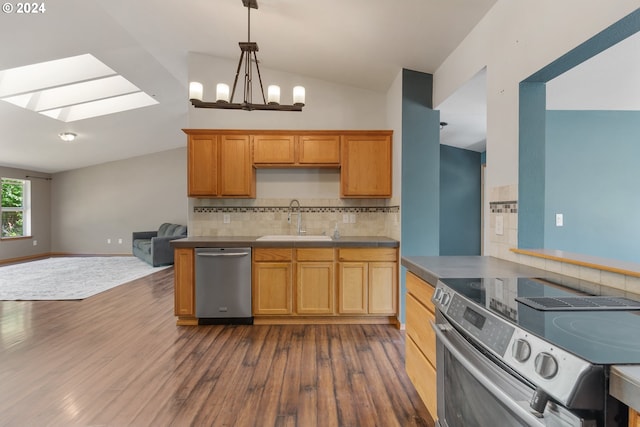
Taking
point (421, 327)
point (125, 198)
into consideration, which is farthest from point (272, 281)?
point (125, 198)

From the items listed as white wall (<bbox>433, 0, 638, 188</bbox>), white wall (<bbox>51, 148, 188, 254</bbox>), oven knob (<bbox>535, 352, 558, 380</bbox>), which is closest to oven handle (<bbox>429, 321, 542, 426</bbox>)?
oven knob (<bbox>535, 352, 558, 380</bbox>)

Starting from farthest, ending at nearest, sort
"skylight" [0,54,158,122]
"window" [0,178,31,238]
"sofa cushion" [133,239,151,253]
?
1. "window" [0,178,31,238]
2. "sofa cushion" [133,239,151,253]
3. "skylight" [0,54,158,122]

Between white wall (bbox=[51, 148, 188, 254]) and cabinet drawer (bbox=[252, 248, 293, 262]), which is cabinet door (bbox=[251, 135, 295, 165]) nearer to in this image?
cabinet drawer (bbox=[252, 248, 293, 262])

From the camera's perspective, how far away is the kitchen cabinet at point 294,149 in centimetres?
358

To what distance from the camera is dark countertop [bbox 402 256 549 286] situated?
1581mm

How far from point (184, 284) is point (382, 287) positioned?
2117 mm

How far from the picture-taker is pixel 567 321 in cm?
91

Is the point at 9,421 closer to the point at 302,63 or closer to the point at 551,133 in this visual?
the point at 302,63

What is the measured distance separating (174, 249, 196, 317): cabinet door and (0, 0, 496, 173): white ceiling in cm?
232

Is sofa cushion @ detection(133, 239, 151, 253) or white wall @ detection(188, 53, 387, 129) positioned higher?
white wall @ detection(188, 53, 387, 129)

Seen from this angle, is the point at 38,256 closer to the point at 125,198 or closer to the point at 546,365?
the point at 125,198

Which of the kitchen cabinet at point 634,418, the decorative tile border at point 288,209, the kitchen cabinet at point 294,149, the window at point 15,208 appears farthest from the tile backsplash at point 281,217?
the window at point 15,208

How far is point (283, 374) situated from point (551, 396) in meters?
2.00

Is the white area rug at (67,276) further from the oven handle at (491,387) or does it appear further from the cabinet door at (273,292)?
the oven handle at (491,387)
